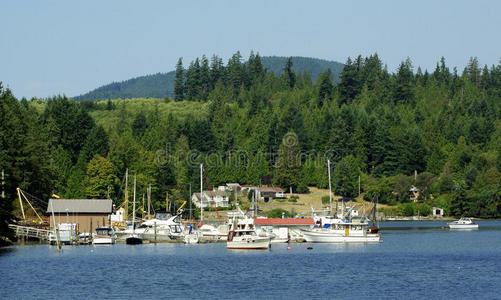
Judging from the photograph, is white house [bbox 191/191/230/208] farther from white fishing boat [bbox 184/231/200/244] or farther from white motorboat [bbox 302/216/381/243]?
white motorboat [bbox 302/216/381/243]

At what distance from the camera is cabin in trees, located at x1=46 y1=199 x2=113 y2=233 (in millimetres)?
102125

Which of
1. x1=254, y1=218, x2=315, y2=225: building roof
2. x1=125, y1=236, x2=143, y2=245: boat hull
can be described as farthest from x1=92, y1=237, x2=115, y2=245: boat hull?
x1=254, y1=218, x2=315, y2=225: building roof

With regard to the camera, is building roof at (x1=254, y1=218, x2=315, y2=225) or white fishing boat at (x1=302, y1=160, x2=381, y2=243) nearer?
white fishing boat at (x1=302, y1=160, x2=381, y2=243)

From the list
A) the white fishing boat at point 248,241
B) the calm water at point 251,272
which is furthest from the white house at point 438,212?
the white fishing boat at point 248,241

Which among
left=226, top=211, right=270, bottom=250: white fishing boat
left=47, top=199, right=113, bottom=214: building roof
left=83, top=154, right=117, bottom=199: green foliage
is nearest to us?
left=226, top=211, right=270, bottom=250: white fishing boat

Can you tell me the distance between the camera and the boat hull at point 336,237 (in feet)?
330

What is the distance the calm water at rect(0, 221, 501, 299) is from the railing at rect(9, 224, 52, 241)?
Answer: 188 inches

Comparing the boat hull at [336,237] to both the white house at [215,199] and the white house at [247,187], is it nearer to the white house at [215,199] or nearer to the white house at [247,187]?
the white house at [215,199]

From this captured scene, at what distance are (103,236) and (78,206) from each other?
9.62m

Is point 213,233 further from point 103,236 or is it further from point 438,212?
point 438,212

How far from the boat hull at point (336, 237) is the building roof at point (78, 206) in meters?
27.3

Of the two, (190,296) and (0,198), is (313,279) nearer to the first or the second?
(190,296)

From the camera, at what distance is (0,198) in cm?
7644

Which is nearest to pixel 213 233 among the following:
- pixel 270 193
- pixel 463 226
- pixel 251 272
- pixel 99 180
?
pixel 99 180
